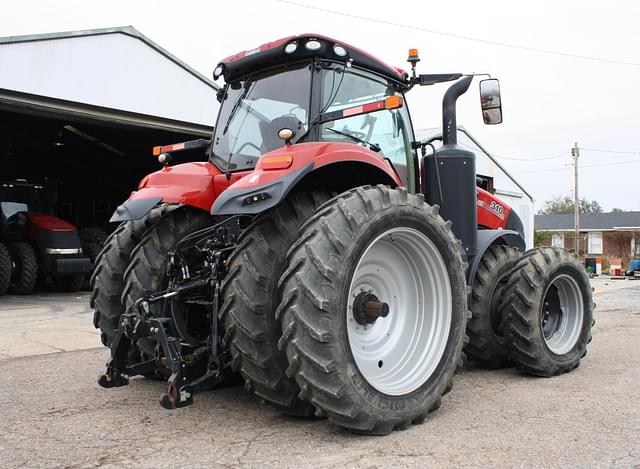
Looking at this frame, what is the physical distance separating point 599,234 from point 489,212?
48.7 metres

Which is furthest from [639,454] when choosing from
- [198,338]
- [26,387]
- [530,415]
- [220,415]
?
[26,387]

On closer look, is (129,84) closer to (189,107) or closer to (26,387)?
(189,107)

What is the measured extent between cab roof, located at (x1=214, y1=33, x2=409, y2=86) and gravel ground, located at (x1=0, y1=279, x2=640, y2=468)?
2344 millimetres

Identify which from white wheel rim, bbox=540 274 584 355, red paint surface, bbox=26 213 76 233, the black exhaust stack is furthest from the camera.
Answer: red paint surface, bbox=26 213 76 233

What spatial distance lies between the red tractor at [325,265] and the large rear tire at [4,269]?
32.2 feet

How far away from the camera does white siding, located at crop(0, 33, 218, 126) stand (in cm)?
1070

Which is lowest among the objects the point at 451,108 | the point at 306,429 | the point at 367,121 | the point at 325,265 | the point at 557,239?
the point at 557,239

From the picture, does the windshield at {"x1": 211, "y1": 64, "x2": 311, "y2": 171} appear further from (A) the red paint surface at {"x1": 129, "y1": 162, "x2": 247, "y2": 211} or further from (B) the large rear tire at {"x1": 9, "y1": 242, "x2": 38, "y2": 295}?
(B) the large rear tire at {"x1": 9, "y1": 242, "x2": 38, "y2": 295}

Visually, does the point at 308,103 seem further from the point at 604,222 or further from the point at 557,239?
the point at 604,222

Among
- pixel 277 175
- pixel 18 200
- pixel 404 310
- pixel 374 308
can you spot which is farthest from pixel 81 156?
pixel 374 308

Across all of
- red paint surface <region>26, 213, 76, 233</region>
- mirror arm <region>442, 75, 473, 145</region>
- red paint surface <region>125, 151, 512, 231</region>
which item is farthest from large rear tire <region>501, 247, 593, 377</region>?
red paint surface <region>26, 213, 76, 233</region>

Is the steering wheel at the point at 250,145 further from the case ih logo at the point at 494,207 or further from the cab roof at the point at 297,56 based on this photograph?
the case ih logo at the point at 494,207

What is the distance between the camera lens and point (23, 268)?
13.5 m

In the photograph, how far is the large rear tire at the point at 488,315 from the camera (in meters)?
4.97
